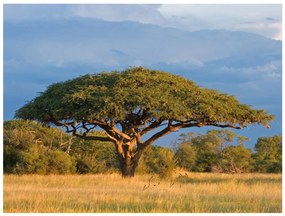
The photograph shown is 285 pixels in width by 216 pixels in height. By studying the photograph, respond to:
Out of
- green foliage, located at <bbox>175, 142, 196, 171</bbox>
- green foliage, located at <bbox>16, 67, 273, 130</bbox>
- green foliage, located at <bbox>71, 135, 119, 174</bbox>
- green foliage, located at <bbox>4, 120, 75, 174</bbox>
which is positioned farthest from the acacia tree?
green foliage, located at <bbox>175, 142, 196, 171</bbox>

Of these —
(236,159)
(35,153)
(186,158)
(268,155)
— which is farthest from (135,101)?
(268,155)

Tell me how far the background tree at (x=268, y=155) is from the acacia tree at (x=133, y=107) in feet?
48.9

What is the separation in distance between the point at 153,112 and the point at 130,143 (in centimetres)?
287

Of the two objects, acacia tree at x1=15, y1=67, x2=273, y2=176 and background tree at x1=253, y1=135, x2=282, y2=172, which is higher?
acacia tree at x1=15, y1=67, x2=273, y2=176

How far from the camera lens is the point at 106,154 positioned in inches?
1721

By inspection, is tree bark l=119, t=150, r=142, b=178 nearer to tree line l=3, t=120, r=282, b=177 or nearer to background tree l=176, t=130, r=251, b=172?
tree line l=3, t=120, r=282, b=177

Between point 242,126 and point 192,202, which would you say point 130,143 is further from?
point 192,202

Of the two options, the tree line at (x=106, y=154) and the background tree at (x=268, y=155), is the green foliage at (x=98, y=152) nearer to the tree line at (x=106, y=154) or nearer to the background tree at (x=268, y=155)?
the tree line at (x=106, y=154)

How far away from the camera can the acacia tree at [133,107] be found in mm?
25391

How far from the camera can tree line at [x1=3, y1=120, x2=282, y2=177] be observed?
1341 inches

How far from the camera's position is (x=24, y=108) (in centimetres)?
2834

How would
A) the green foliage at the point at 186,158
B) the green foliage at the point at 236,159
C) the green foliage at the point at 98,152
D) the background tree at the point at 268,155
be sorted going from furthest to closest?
the green foliage at the point at 236,159 < the green foliage at the point at 186,158 < the background tree at the point at 268,155 < the green foliage at the point at 98,152

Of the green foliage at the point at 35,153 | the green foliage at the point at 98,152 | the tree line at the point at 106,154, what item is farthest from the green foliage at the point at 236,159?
the green foliage at the point at 35,153

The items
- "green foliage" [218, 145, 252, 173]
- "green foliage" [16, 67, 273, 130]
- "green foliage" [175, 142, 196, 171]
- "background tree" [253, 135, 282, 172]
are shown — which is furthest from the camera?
"green foliage" [218, 145, 252, 173]
